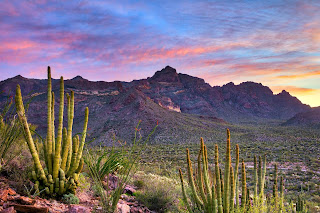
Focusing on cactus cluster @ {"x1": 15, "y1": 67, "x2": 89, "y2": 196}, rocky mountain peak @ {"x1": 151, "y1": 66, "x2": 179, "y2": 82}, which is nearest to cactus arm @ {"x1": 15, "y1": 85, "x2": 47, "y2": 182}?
cactus cluster @ {"x1": 15, "y1": 67, "x2": 89, "y2": 196}

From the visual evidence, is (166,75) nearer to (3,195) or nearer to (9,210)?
(3,195)

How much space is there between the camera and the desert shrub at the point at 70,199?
4362 mm

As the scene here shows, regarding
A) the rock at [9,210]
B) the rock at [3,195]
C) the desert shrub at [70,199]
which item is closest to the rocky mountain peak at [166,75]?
the desert shrub at [70,199]

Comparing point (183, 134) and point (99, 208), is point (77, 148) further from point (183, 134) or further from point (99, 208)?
point (183, 134)

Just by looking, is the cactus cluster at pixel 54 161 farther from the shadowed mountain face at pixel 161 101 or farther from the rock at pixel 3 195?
the shadowed mountain face at pixel 161 101

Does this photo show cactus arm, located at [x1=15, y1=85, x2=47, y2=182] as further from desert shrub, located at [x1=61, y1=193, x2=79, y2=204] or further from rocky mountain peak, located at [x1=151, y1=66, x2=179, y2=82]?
rocky mountain peak, located at [x1=151, y1=66, x2=179, y2=82]

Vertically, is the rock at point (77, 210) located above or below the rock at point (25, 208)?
below

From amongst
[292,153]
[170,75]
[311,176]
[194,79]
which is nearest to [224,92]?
[194,79]

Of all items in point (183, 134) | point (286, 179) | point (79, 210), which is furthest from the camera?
point (183, 134)

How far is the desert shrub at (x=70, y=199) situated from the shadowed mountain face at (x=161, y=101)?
35.6 feet

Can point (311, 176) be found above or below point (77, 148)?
below

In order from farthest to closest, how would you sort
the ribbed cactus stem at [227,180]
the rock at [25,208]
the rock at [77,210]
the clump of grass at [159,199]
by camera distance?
the clump of grass at [159,199] → the rock at [77,210] → the ribbed cactus stem at [227,180] → the rock at [25,208]

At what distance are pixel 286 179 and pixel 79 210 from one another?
49.2 feet

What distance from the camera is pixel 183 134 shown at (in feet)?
146
